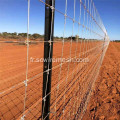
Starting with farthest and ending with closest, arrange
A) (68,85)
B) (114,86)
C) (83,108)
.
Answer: (114,86)
(68,85)
(83,108)

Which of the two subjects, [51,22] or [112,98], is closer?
[51,22]

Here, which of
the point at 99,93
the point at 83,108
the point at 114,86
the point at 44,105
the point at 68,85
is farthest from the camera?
the point at 114,86

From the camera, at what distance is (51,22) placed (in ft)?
3.09

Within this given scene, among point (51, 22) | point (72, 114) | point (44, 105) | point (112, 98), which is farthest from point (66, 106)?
point (51, 22)

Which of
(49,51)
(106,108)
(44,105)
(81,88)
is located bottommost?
(106,108)

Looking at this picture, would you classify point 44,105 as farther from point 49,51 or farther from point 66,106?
point 66,106

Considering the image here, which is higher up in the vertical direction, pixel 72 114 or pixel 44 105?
pixel 44 105

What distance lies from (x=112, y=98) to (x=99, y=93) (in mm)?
341

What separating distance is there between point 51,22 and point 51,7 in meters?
0.13

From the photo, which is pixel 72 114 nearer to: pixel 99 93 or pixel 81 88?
pixel 81 88

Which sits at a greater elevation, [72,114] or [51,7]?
[51,7]

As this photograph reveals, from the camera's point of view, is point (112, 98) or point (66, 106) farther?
point (112, 98)

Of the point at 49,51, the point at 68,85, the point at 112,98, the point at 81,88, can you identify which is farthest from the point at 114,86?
the point at 49,51

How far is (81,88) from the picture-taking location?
276 centimetres
